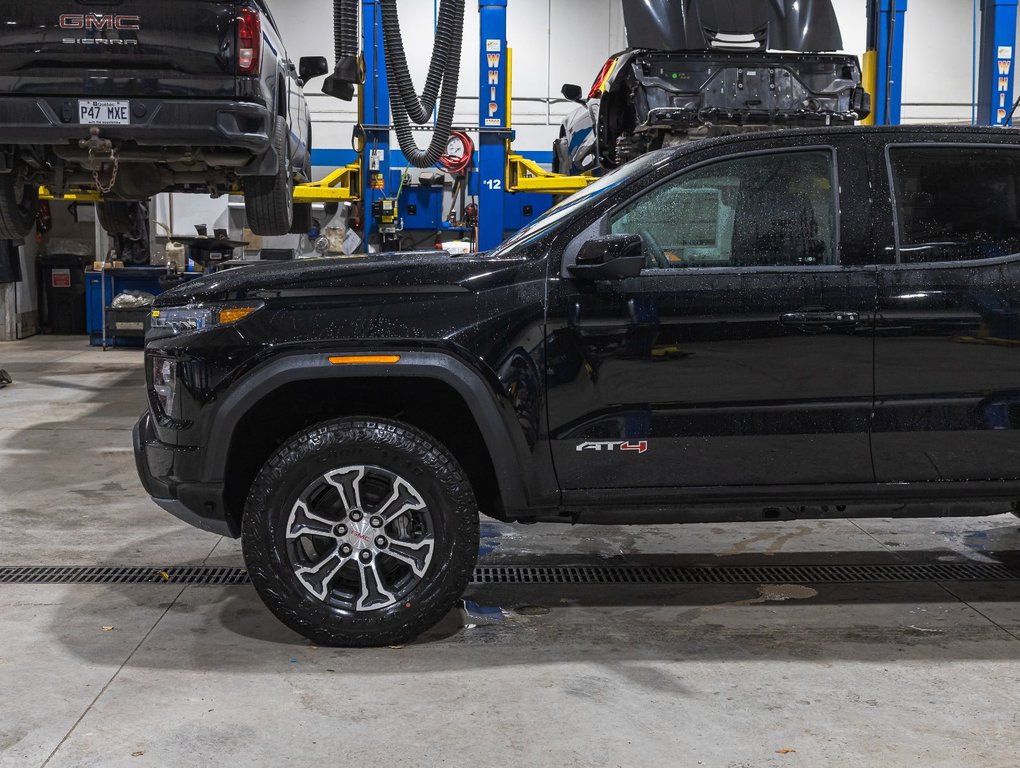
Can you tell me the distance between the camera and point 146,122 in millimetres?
6512

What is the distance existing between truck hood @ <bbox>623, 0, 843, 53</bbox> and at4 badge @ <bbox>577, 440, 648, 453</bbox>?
595 centimetres

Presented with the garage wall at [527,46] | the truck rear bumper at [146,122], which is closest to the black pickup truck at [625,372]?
the truck rear bumper at [146,122]

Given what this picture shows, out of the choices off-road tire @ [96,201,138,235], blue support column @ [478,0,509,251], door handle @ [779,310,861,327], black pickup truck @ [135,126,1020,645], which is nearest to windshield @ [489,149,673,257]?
black pickup truck @ [135,126,1020,645]

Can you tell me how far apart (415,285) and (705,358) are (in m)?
0.97

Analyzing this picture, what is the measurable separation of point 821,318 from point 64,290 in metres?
13.5

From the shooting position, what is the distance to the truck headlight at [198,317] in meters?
3.64

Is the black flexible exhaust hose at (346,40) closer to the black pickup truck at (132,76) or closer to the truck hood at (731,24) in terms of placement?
the black pickup truck at (132,76)

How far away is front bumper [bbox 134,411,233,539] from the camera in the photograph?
3.67m

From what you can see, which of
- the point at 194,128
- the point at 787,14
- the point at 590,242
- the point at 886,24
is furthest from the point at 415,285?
the point at 886,24

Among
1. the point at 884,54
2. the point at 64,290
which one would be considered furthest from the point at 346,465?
the point at 64,290

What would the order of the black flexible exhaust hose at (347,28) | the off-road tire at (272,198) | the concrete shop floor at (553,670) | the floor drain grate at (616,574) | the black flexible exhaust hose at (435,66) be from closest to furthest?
the concrete shop floor at (553,670) < the floor drain grate at (616,574) < the black flexible exhaust hose at (347,28) < the black flexible exhaust hose at (435,66) < the off-road tire at (272,198)

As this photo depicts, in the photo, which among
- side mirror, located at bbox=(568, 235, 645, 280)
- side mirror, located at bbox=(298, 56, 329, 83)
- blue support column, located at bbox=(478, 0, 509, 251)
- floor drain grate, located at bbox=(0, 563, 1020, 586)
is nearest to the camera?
Answer: side mirror, located at bbox=(568, 235, 645, 280)

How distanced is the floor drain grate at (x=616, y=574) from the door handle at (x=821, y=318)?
128cm

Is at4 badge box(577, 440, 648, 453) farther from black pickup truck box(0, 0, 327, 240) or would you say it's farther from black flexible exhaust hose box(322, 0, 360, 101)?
black pickup truck box(0, 0, 327, 240)
